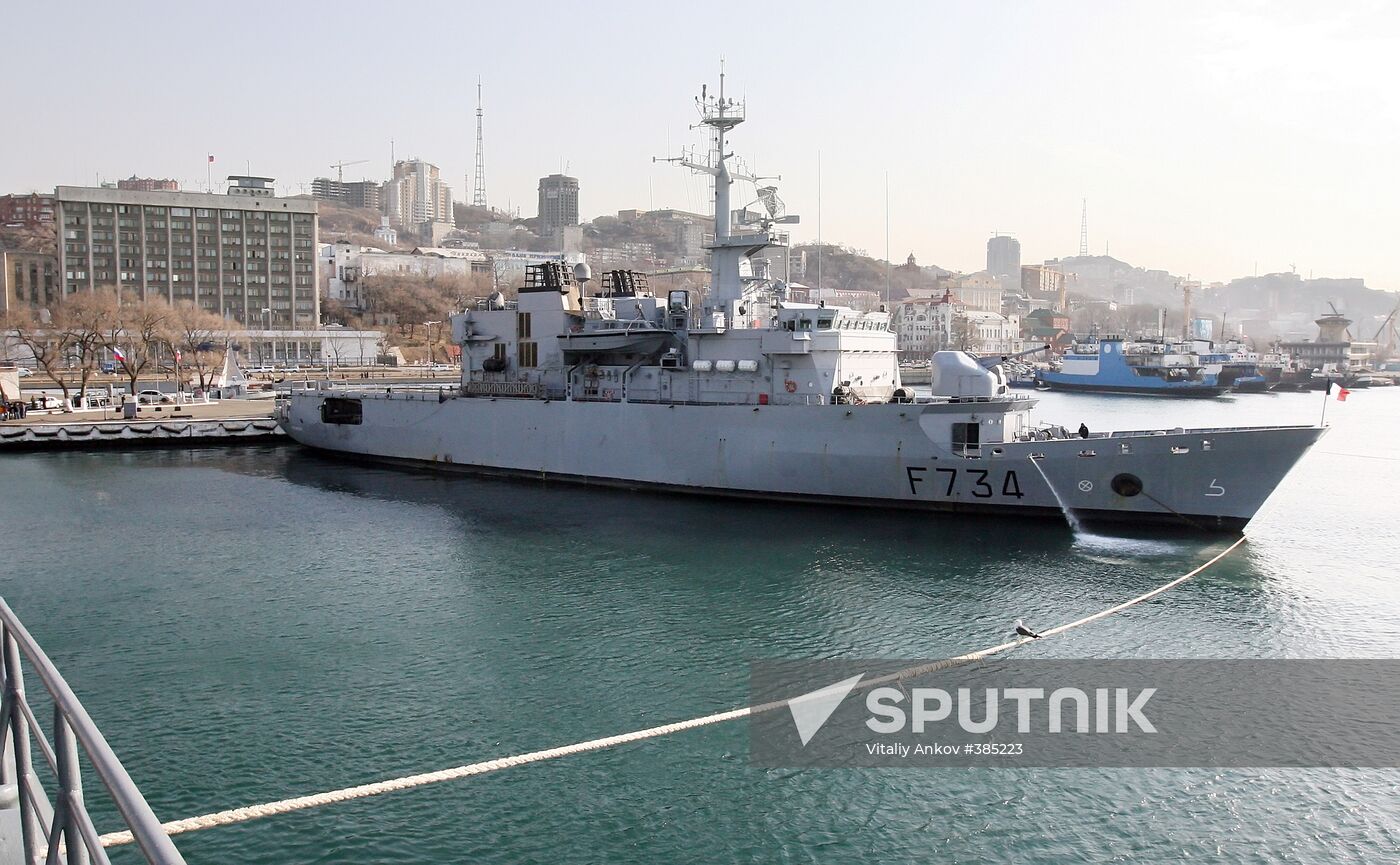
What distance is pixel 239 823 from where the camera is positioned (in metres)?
8.95

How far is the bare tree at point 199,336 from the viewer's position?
2170 inches

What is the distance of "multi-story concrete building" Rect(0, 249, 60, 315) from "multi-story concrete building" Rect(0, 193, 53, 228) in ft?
143

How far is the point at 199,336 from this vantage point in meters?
60.0

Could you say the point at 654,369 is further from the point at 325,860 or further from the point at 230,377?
the point at 230,377

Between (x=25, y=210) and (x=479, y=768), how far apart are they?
144m

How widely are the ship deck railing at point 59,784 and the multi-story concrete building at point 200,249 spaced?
85.3m

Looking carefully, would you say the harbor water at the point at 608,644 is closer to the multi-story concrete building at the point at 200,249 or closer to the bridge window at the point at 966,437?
the bridge window at the point at 966,437

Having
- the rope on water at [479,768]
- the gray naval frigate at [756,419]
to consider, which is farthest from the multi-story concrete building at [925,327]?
the rope on water at [479,768]

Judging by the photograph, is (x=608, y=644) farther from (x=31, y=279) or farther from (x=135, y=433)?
(x=31, y=279)


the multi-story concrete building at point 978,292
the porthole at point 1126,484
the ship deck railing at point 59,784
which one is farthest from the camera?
the multi-story concrete building at point 978,292

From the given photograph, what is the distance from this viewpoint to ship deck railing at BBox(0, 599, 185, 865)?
7.59ft

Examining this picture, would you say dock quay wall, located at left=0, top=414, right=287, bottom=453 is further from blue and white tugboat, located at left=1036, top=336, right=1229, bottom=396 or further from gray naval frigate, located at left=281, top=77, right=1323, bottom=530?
blue and white tugboat, located at left=1036, top=336, right=1229, bottom=396

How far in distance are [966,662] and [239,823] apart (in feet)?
27.6

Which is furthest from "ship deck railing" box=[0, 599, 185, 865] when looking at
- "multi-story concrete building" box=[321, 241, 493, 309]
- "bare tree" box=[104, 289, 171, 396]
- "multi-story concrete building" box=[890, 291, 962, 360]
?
"multi-story concrete building" box=[321, 241, 493, 309]
